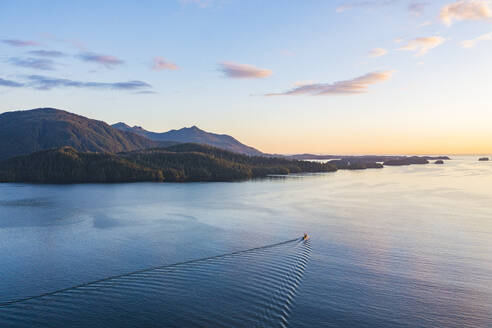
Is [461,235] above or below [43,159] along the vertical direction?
below

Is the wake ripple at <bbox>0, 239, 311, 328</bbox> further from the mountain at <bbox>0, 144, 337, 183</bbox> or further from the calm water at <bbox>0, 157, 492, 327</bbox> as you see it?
the mountain at <bbox>0, 144, 337, 183</bbox>

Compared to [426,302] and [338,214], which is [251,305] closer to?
[426,302]

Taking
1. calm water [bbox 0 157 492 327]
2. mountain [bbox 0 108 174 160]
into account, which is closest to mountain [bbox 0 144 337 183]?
calm water [bbox 0 157 492 327]

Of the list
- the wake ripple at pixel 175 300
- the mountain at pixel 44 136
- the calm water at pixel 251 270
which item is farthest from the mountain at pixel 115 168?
the mountain at pixel 44 136

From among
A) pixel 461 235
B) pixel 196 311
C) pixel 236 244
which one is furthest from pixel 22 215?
pixel 461 235

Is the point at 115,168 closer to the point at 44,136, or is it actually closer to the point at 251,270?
the point at 251,270

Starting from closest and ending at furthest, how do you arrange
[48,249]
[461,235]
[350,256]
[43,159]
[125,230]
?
[350,256] → [48,249] → [461,235] → [125,230] → [43,159]

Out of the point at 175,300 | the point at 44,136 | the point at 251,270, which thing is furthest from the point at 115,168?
the point at 44,136
